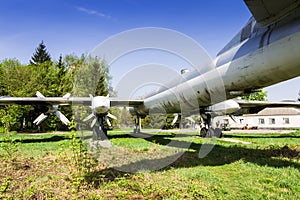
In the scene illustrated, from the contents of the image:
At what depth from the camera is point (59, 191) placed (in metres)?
3.83

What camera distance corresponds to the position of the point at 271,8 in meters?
3.38

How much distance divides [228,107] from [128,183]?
10.9 meters

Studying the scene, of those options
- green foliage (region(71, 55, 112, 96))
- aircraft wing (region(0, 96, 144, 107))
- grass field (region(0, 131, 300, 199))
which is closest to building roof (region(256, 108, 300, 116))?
green foliage (region(71, 55, 112, 96))

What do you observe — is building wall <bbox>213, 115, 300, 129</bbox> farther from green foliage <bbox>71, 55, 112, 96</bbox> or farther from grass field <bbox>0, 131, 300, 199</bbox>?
grass field <bbox>0, 131, 300, 199</bbox>

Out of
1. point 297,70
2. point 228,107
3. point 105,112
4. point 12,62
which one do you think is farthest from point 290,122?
point 12,62

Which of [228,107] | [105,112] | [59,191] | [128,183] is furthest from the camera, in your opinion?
[228,107]

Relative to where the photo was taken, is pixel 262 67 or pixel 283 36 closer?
pixel 283 36

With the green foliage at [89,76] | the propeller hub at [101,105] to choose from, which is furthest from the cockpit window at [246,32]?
the green foliage at [89,76]

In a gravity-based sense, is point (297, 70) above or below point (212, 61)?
below

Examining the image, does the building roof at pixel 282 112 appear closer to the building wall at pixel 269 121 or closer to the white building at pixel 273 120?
the white building at pixel 273 120

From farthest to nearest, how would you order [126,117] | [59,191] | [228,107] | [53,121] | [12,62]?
[126,117] → [12,62] → [53,121] → [228,107] → [59,191]

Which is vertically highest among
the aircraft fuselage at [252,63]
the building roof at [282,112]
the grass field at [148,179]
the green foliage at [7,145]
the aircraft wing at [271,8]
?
the aircraft wing at [271,8]

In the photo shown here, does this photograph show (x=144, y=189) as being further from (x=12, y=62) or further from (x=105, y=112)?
(x=12, y=62)

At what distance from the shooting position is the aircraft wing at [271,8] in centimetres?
322
